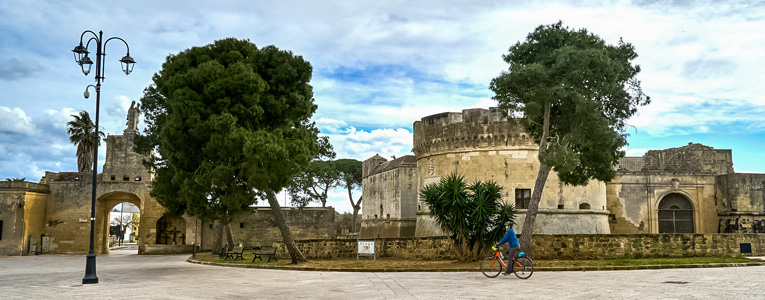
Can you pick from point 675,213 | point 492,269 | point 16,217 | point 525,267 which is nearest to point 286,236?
point 492,269

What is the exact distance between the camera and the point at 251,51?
813 inches

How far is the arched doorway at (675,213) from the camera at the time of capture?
37625 millimetres

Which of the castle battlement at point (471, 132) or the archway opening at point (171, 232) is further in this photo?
the archway opening at point (171, 232)

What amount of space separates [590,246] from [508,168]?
7574 millimetres

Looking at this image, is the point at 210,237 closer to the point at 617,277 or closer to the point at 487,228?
the point at 487,228

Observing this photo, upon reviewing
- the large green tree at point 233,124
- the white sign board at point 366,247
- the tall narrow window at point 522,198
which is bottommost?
the white sign board at point 366,247

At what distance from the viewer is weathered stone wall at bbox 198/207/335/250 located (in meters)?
37.9

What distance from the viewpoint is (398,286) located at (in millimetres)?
13172

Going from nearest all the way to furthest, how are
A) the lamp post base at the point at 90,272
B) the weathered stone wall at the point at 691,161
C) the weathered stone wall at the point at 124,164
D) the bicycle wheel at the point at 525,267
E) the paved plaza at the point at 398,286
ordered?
the paved plaza at the point at 398,286 → the lamp post base at the point at 90,272 → the bicycle wheel at the point at 525,267 → the weathered stone wall at the point at 124,164 → the weathered stone wall at the point at 691,161

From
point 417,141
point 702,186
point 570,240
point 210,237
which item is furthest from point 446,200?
point 702,186

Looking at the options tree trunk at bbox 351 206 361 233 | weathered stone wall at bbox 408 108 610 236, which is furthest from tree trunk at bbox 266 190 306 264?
tree trunk at bbox 351 206 361 233

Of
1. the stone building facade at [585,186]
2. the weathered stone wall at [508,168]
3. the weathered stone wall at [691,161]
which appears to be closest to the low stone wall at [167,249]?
the stone building facade at [585,186]

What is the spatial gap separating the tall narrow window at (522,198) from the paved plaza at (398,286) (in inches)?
449

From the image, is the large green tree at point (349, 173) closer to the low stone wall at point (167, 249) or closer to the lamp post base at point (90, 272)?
the low stone wall at point (167, 249)
